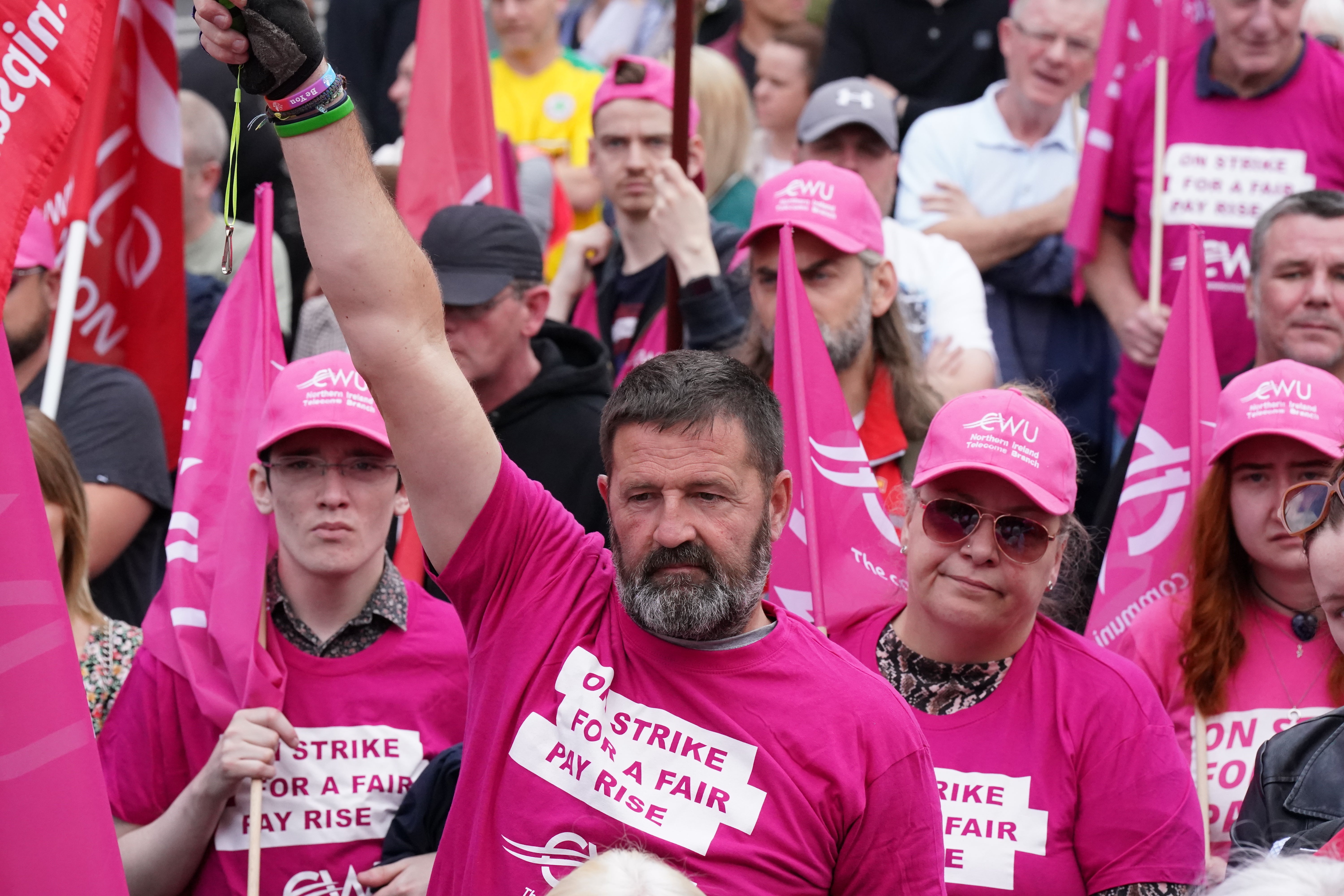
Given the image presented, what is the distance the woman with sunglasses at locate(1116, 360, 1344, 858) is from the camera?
342 cm

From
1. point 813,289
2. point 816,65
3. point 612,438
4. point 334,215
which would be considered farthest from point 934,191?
point 334,215

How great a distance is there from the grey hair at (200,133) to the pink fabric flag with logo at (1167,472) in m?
3.76

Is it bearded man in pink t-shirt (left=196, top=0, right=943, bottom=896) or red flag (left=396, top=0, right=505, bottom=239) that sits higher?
red flag (left=396, top=0, right=505, bottom=239)

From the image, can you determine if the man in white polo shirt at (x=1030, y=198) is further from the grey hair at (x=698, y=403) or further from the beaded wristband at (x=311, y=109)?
the beaded wristband at (x=311, y=109)

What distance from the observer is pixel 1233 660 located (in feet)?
11.4

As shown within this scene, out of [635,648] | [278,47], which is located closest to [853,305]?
[635,648]

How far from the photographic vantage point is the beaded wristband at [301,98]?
2326 millimetres

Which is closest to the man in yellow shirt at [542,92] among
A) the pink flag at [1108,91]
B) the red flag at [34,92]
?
the pink flag at [1108,91]

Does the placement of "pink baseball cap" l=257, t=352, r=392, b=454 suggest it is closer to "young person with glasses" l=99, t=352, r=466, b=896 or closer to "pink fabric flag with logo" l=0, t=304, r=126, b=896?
"young person with glasses" l=99, t=352, r=466, b=896

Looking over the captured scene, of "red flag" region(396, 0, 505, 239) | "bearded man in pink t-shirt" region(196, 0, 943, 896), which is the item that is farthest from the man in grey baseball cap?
"bearded man in pink t-shirt" region(196, 0, 943, 896)

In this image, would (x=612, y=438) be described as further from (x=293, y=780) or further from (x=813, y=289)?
(x=813, y=289)

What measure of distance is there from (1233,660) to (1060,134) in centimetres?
301

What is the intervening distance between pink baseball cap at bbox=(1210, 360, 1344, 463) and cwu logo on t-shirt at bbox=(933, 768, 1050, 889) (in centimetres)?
110

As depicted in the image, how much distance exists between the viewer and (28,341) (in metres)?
4.66
